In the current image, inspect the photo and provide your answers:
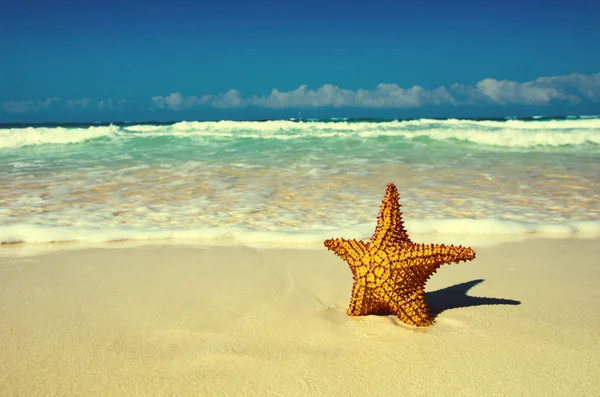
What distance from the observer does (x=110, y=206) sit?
18.9 feet

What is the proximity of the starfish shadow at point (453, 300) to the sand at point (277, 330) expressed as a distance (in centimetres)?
2

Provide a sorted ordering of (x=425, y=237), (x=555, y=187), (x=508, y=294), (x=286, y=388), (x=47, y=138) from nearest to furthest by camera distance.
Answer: (x=286, y=388)
(x=508, y=294)
(x=425, y=237)
(x=555, y=187)
(x=47, y=138)

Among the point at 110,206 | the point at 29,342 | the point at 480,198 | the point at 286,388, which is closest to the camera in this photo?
the point at 286,388

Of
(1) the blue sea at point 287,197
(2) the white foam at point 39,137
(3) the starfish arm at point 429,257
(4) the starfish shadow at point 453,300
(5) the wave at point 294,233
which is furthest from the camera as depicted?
(2) the white foam at point 39,137

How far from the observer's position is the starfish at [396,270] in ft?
8.44

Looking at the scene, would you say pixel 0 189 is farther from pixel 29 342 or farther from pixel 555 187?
pixel 555 187

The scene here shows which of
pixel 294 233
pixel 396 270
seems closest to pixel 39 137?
pixel 294 233

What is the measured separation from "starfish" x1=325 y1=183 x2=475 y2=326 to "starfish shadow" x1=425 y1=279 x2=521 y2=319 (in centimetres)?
26

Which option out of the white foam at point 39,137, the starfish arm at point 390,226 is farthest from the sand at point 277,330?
the white foam at point 39,137

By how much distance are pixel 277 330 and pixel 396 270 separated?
0.68 meters

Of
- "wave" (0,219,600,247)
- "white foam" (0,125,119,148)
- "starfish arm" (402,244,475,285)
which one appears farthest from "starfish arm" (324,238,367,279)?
"white foam" (0,125,119,148)

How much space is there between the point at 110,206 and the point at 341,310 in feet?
12.4

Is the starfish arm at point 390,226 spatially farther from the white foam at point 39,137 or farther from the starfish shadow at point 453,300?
the white foam at point 39,137

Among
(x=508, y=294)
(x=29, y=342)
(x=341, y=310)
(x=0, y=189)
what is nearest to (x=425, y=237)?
(x=508, y=294)
